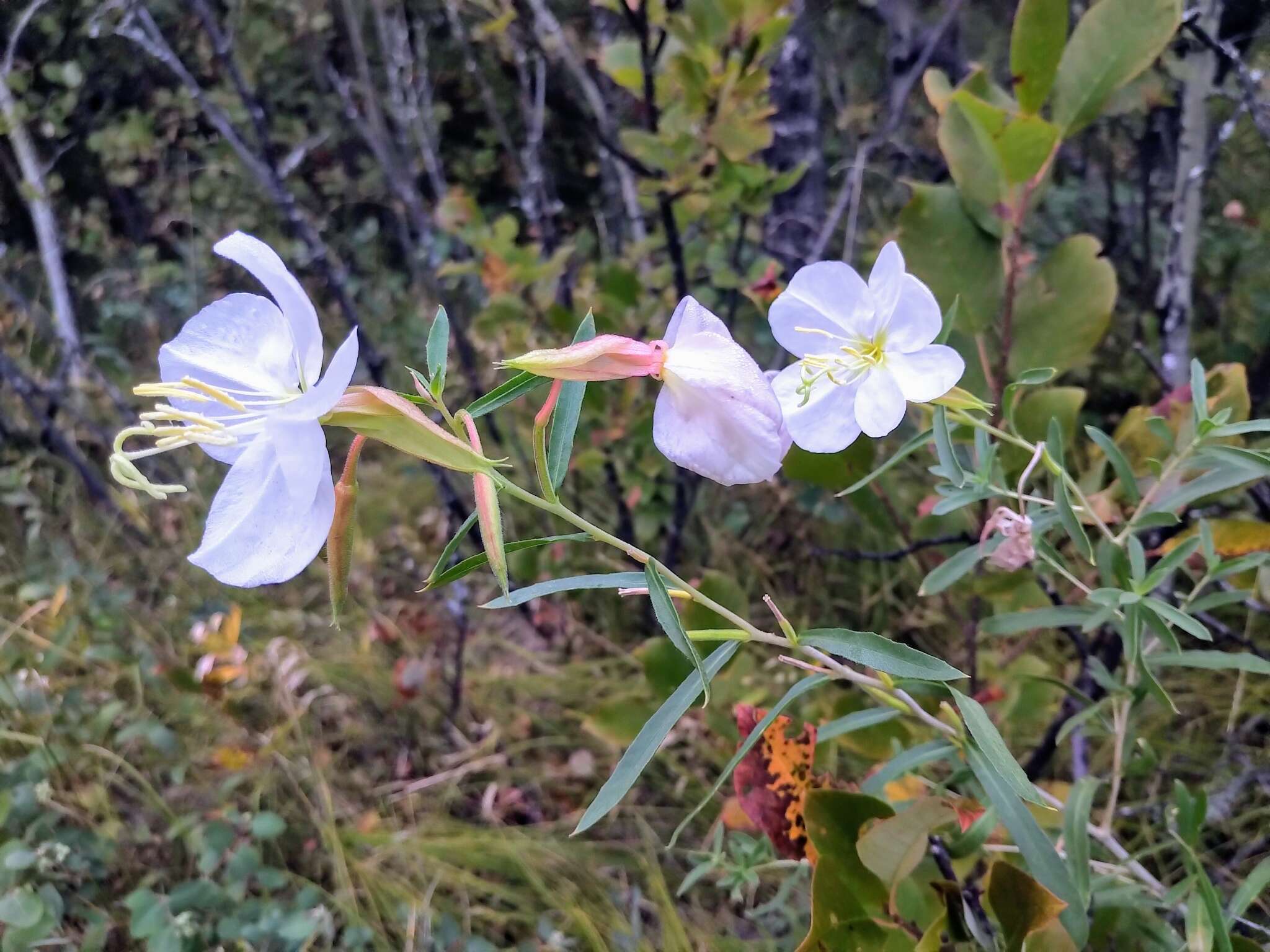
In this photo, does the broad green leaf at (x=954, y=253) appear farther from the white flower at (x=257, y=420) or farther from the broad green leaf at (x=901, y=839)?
the white flower at (x=257, y=420)

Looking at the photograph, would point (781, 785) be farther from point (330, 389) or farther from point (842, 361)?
point (330, 389)

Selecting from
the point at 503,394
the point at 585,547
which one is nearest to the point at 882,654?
the point at 503,394

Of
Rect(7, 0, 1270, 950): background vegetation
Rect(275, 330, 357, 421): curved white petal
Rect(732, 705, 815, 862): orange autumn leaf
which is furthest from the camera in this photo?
Rect(7, 0, 1270, 950): background vegetation

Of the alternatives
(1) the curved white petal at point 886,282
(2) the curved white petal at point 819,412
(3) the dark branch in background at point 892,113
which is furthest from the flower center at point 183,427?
(3) the dark branch in background at point 892,113

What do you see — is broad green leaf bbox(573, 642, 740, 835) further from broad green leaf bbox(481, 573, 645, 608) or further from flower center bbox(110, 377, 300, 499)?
flower center bbox(110, 377, 300, 499)

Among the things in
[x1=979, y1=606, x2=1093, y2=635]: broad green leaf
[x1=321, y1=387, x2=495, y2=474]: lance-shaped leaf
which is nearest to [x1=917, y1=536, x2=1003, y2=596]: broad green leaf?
[x1=979, y1=606, x2=1093, y2=635]: broad green leaf

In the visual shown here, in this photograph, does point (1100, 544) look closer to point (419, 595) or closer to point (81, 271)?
point (419, 595)
